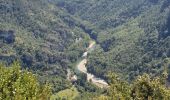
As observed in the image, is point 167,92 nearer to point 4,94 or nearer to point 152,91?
point 152,91

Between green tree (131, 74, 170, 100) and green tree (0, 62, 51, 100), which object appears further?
green tree (131, 74, 170, 100)

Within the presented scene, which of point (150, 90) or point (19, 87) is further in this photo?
point (150, 90)

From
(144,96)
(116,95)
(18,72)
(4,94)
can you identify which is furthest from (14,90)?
(144,96)

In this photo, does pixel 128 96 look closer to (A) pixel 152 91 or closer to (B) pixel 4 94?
(A) pixel 152 91

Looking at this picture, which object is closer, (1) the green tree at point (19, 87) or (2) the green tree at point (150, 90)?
(1) the green tree at point (19, 87)

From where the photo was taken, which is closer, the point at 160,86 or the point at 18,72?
the point at 160,86

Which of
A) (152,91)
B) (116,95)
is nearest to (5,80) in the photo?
(116,95)
